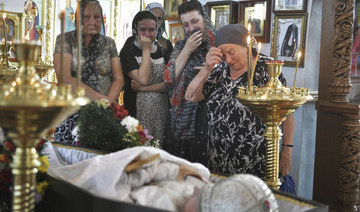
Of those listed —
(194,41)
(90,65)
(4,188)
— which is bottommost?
(4,188)

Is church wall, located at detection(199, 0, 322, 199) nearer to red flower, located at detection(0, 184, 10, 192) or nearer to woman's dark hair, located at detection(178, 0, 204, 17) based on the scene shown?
woman's dark hair, located at detection(178, 0, 204, 17)

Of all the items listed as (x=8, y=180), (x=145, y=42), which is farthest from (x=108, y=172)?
(x=145, y=42)

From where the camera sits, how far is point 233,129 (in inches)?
101

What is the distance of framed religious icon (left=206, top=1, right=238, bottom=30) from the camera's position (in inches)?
172

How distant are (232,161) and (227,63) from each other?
1.99 feet

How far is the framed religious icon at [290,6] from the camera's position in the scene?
386 cm

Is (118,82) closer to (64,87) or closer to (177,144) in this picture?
(177,144)

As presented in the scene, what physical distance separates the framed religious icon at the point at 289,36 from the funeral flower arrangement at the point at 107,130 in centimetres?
190

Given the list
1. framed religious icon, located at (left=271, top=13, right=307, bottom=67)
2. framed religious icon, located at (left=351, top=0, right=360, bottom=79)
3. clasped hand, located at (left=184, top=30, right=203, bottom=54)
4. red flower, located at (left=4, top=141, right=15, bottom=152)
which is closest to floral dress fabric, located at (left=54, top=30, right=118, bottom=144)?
clasped hand, located at (left=184, top=30, right=203, bottom=54)

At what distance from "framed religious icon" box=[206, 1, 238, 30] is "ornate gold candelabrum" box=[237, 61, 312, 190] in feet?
8.63

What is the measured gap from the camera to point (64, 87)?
117 cm

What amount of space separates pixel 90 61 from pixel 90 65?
0.03 metres

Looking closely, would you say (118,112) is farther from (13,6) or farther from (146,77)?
(13,6)

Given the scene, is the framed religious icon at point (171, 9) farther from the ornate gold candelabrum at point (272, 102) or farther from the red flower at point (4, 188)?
the red flower at point (4, 188)
